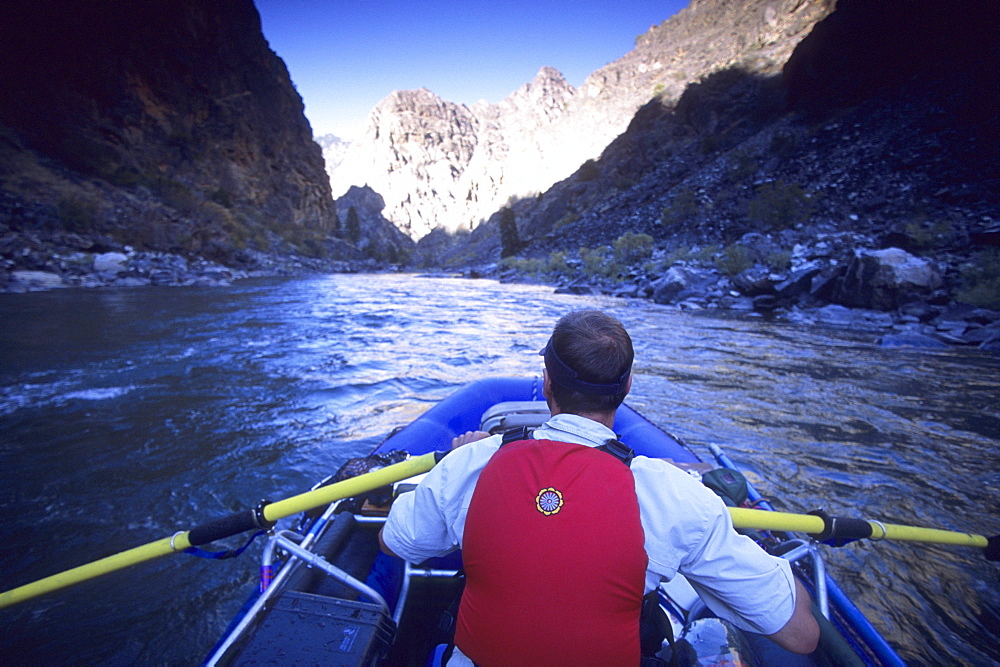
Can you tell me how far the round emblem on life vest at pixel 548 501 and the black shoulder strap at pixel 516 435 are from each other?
0.22 meters

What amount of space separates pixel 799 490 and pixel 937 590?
32.6 inches

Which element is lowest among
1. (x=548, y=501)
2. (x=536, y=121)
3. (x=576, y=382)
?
(x=548, y=501)

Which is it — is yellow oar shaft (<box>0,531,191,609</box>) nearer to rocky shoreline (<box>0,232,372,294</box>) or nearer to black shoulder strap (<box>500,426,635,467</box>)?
black shoulder strap (<box>500,426,635,467</box>)

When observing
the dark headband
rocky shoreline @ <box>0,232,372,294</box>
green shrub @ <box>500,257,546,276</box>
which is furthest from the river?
green shrub @ <box>500,257,546,276</box>

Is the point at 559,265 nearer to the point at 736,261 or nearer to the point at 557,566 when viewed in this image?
the point at 736,261

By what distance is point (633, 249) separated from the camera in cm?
2064

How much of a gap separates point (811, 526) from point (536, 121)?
464 feet

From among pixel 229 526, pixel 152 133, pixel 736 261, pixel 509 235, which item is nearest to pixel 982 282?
pixel 736 261

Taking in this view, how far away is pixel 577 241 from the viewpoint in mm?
31078

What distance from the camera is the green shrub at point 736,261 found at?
12078 millimetres

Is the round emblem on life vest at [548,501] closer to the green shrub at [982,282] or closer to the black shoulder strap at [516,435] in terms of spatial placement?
the black shoulder strap at [516,435]

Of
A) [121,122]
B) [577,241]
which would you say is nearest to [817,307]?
[577,241]

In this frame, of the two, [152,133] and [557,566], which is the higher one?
[152,133]

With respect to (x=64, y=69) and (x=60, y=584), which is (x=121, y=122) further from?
(x=60, y=584)
